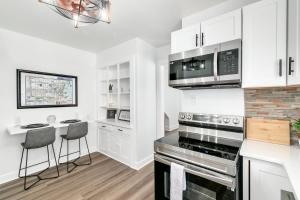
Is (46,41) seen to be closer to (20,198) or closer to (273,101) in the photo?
(20,198)

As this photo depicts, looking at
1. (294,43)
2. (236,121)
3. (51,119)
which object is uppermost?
(294,43)

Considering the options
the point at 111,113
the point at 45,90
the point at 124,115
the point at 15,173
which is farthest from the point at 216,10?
the point at 15,173

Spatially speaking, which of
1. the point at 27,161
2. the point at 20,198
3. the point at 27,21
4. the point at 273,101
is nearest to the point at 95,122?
the point at 27,161

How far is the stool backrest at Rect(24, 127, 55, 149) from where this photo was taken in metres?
2.22

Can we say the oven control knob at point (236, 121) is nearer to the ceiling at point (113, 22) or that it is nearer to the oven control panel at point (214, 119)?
the oven control panel at point (214, 119)

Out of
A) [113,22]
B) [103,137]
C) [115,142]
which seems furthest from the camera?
[103,137]

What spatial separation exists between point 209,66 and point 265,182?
3.73 feet

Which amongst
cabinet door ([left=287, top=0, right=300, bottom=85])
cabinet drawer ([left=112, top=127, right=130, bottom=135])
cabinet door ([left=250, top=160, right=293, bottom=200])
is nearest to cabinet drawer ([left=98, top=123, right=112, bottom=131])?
cabinet drawer ([left=112, top=127, right=130, bottom=135])

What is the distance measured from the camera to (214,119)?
73.4 inches

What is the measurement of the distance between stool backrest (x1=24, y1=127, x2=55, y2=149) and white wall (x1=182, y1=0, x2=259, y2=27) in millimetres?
2660

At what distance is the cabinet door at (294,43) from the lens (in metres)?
1.26

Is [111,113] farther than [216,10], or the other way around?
[111,113]

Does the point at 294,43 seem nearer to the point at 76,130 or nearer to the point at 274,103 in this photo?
the point at 274,103

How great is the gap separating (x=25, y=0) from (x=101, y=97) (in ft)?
7.68
